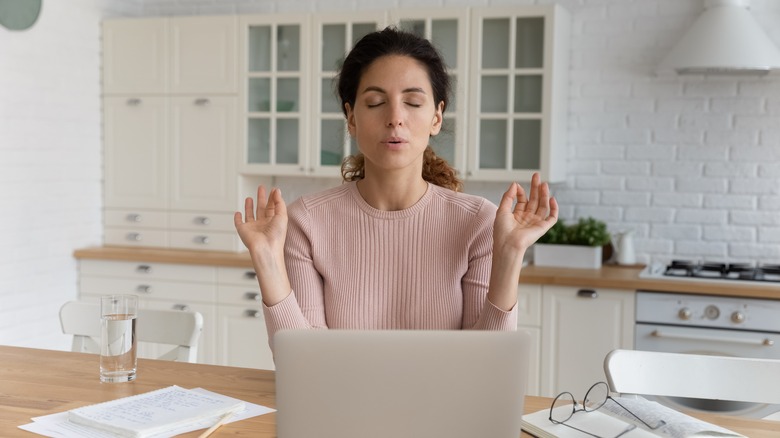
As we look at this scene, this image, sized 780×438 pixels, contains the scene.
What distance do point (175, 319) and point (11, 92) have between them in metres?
1.96

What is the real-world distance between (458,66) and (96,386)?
2.47 meters

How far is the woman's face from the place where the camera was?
183 cm

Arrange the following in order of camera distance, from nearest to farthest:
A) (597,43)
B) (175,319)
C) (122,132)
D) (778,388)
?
(778,388)
(175,319)
(597,43)
(122,132)

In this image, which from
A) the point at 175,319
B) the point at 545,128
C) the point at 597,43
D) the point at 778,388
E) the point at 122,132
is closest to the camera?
the point at 778,388

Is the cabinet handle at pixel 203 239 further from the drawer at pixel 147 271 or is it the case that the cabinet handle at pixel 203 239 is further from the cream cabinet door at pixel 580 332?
the cream cabinet door at pixel 580 332

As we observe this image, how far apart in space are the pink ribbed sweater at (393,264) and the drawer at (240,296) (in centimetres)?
210

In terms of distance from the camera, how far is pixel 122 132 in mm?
4379

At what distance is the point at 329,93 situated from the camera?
411 centimetres

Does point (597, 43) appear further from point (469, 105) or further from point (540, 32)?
point (469, 105)

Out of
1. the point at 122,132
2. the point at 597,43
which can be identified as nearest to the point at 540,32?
the point at 597,43

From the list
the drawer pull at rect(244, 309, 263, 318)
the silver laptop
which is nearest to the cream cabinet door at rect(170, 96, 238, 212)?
the drawer pull at rect(244, 309, 263, 318)

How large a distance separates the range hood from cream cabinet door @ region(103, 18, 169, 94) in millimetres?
2327

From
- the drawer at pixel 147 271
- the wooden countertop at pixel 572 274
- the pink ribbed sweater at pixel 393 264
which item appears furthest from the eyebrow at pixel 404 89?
the drawer at pixel 147 271

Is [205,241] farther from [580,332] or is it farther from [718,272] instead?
[718,272]
